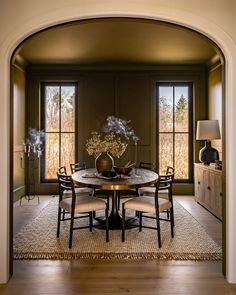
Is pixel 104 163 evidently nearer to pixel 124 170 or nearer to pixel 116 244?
pixel 124 170

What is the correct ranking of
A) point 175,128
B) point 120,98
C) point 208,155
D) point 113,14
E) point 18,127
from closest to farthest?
1. point 113,14
2. point 208,155
3. point 18,127
4. point 120,98
5. point 175,128

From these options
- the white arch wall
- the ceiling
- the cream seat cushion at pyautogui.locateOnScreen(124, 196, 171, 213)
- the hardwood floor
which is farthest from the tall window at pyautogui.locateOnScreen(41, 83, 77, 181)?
the white arch wall

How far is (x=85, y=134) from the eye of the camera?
6.97 meters

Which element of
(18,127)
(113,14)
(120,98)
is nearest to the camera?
(113,14)

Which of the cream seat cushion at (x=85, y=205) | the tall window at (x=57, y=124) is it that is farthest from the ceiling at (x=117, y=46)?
the cream seat cushion at (x=85, y=205)

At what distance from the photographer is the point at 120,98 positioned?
694cm

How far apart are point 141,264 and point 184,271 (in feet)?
1.42

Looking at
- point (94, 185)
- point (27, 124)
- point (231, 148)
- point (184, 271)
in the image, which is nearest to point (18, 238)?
point (94, 185)

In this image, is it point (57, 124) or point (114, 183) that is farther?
point (57, 124)

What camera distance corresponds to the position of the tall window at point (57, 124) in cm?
709

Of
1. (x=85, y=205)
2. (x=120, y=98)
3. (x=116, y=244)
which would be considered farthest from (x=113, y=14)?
(x=120, y=98)

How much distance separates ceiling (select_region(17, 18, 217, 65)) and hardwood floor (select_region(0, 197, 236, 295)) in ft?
9.19

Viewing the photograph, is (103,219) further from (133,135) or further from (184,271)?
(133,135)

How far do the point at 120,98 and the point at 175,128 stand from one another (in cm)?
143
